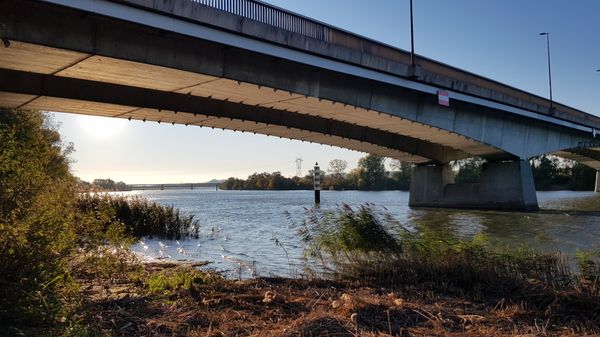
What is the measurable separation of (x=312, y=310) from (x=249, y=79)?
15056mm

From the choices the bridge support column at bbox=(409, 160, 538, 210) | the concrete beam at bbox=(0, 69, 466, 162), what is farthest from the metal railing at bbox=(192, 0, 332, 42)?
the bridge support column at bbox=(409, 160, 538, 210)

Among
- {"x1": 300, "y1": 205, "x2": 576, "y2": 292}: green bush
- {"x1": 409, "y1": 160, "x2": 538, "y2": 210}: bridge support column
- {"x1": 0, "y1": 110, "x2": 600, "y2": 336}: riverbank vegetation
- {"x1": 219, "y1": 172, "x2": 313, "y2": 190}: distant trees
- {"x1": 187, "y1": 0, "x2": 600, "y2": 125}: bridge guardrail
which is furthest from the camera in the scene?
{"x1": 219, "y1": 172, "x2": 313, "y2": 190}: distant trees

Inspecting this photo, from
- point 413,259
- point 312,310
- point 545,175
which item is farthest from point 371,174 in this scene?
point 312,310

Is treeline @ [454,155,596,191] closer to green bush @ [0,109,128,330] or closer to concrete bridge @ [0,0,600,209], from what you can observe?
concrete bridge @ [0,0,600,209]

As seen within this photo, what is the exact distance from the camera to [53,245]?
599cm

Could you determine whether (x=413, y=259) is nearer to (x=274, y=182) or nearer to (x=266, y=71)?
(x=266, y=71)

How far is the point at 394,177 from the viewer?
13650 centimetres

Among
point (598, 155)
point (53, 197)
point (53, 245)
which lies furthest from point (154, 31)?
point (598, 155)

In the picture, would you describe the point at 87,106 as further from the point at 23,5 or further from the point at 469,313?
the point at 469,313

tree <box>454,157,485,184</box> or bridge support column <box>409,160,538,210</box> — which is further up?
tree <box>454,157,485,184</box>

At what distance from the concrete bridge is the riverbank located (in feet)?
31.5

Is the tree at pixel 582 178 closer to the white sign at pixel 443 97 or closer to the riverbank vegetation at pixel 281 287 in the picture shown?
the white sign at pixel 443 97

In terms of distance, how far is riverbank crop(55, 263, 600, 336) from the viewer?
5.80m

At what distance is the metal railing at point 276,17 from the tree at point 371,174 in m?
111
